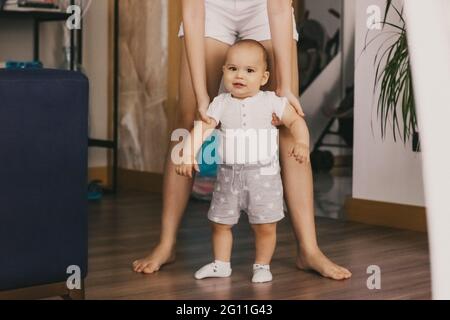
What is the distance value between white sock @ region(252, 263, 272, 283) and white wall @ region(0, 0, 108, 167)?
207 centimetres

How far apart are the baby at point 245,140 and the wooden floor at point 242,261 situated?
12cm

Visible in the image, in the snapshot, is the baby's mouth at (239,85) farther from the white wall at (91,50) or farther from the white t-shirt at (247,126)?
the white wall at (91,50)

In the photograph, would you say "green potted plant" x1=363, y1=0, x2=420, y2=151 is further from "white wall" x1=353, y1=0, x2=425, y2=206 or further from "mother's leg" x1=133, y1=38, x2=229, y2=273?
"mother's leg" x1=133, y1=38, x2=229, y2=273

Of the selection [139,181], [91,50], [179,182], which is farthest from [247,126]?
[91,50]

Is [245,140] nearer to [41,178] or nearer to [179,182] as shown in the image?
[179,182]

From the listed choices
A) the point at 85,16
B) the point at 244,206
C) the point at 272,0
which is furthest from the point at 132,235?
the point at 85,16

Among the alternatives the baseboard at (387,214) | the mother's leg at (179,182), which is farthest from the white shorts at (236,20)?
the baseboard at (387,214)

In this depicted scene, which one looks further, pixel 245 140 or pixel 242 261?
pixel 242 261

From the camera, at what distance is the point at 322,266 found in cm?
227

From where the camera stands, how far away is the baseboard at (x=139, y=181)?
3.97 metres

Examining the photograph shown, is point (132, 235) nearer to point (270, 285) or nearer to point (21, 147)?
point (270, 285)

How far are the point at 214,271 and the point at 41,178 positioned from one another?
70 centimetres

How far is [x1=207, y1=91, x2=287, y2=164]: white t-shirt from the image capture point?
2145 mm

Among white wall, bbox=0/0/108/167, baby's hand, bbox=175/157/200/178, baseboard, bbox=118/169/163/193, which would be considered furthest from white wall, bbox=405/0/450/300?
white wall, bbox=0/0/108/167
